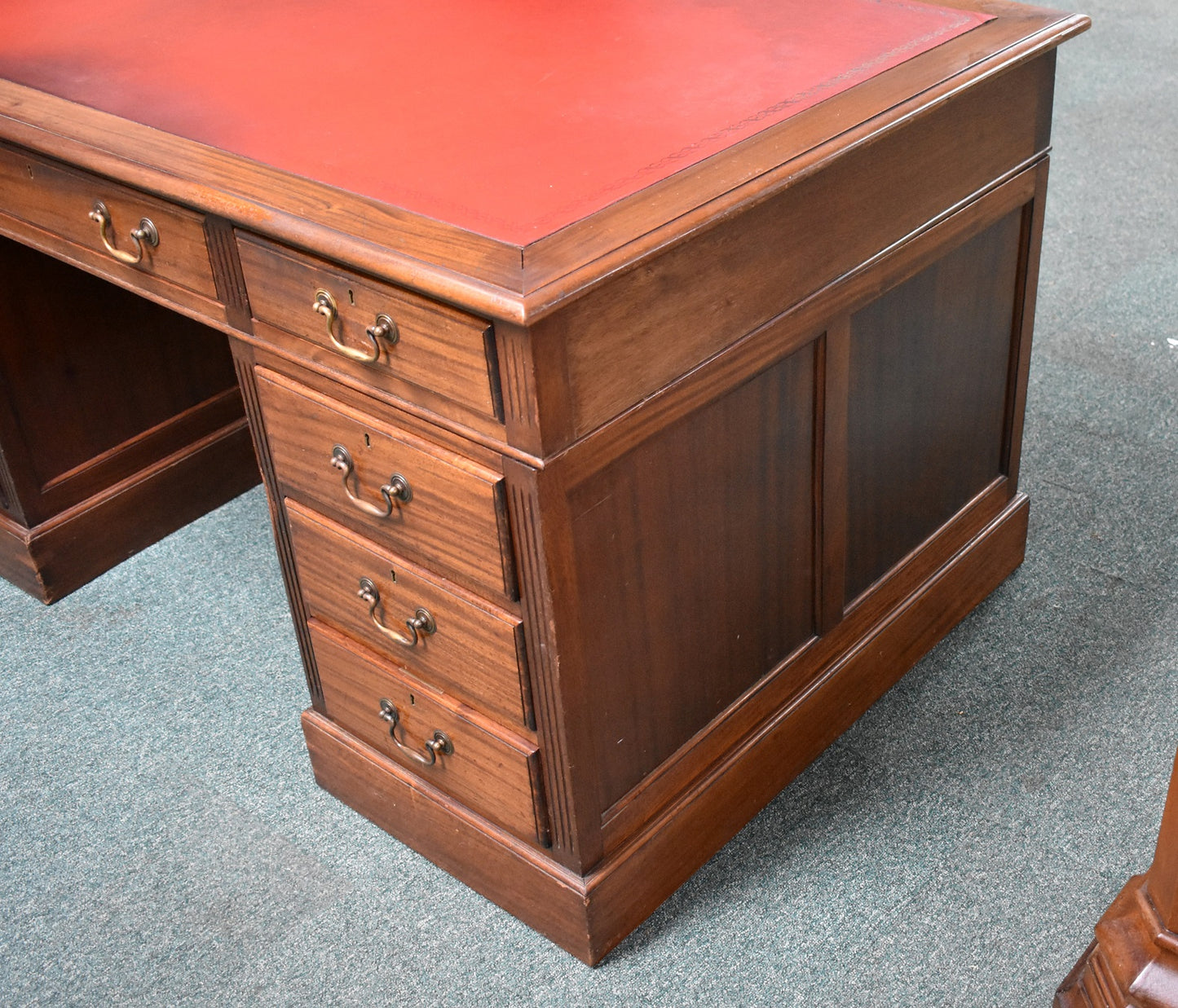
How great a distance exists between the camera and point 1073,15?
1574 mm

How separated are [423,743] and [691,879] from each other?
1.21 ft

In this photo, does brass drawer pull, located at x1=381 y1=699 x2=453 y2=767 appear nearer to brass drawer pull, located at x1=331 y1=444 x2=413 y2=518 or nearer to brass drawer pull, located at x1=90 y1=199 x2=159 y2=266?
brass drawer pull, located at x1=331 y1=444 x2=413 y2=518

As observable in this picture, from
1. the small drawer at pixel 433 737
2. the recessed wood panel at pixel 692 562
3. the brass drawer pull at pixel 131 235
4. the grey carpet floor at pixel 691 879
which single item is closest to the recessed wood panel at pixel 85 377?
the grey carpet floor at pixel 691 879

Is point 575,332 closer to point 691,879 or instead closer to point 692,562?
point 692,562

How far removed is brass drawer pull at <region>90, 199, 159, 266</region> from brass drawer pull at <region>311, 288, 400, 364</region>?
0.28 meters

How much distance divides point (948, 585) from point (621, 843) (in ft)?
2.27

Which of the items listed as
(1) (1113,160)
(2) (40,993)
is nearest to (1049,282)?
(1) (1113,160)

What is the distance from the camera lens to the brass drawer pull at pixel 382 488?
1336mm

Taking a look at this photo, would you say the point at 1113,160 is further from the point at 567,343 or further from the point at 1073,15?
the point at 567,343

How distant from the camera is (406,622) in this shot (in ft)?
4.78

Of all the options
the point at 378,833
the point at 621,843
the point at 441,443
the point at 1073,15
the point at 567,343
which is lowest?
the point at 378,833

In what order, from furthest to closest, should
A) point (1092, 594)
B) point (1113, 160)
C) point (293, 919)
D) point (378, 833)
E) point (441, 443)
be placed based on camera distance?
point (1113, 160) < point (1092, 594) < point (378, 833) < point (293, 919) < point (441, 443)

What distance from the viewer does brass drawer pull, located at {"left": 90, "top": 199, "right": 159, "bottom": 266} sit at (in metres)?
1.45

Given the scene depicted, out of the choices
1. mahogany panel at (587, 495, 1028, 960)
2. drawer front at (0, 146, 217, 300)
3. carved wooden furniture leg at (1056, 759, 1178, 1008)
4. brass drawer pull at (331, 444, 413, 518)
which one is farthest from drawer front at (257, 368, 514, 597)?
carved wooden furniture leg at (1056, 759, 1178, 1008)
